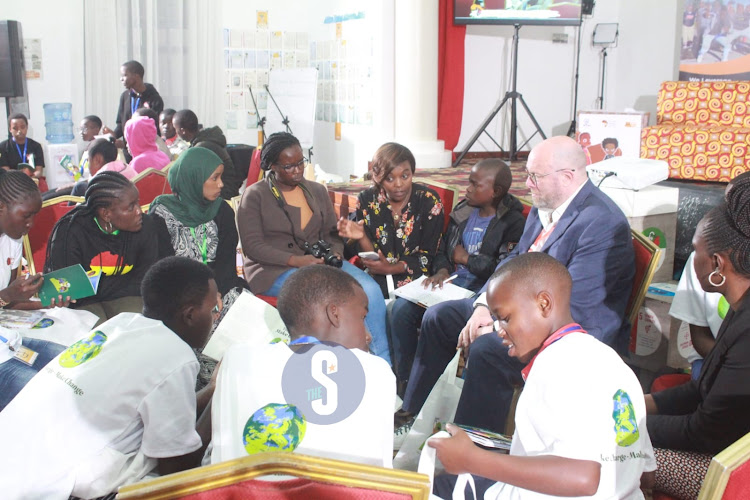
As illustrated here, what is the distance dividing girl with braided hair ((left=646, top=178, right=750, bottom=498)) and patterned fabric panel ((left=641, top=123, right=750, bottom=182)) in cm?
469

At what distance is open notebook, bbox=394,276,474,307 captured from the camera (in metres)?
3.13

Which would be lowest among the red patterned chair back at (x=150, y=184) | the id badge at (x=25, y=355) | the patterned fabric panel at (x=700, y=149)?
the id badge at (x=25, y=355)

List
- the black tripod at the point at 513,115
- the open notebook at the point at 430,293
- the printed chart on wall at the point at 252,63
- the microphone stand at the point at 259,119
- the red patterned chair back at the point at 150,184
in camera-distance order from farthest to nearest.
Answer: the printed chart on wall at the point at 252,63, the microphone stand at the point at 259,119, the black tripod at the point at 513,115, the red patterned chair back at the point at 150,184, the open notebook at the point at 430,293

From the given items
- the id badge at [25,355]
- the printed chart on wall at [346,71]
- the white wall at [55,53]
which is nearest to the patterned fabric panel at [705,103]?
the printed chart on wall at [346,71]

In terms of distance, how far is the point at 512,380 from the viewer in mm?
2424

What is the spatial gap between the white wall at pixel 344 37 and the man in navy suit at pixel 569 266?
16.3 feet

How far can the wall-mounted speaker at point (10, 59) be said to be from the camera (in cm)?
739

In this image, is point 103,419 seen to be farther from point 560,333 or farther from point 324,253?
point 324,253

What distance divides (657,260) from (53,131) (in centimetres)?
734

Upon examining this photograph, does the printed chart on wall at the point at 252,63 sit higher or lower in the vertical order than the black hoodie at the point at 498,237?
higher

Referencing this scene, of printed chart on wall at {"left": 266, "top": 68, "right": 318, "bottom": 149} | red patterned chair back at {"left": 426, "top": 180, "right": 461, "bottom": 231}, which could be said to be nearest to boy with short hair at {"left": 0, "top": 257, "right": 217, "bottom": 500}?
red patterned chair back at {"left": 426, "top": 180, "right": 461, "bottom": 231}

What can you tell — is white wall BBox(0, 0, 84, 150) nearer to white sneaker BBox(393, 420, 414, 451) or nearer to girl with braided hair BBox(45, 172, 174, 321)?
girl with braided hair BBox(45, 172, 174, 321)

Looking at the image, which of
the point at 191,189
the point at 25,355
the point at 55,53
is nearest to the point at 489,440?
the point at 25,355

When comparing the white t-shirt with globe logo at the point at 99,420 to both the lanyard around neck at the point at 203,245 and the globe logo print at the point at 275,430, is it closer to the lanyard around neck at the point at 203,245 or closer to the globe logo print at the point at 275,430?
the globe logo print at the point at 275,430
